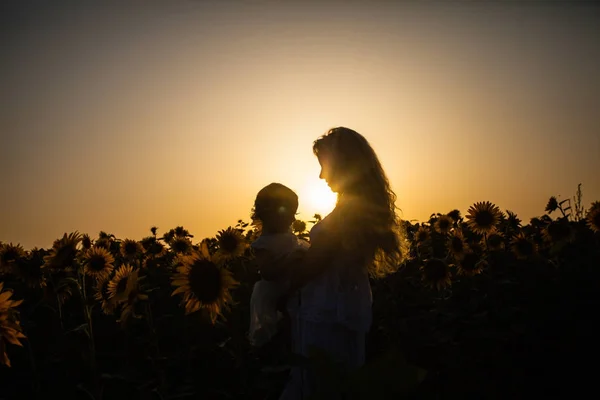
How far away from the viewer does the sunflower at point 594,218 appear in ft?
28.8

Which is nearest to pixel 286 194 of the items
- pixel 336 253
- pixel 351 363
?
pixel 336 253

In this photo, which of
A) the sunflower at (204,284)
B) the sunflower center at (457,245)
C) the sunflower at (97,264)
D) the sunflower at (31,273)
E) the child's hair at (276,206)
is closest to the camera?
the child's hair at (276,206)

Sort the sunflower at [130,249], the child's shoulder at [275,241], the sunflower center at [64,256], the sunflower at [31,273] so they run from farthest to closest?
1. the sunflower at [130,249]
2. the sunflower at [31,273]
3. the sunflower center at [64,256]
4. the child's shoulder at [275,241]

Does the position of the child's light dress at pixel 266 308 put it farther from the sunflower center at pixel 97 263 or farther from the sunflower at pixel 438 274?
the sunflower center at pixel 97 263

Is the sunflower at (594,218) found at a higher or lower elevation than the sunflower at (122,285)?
higher

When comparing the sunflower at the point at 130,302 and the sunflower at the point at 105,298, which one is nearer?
the sunflower at the point at 130,302

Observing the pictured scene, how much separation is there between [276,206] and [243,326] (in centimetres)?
232

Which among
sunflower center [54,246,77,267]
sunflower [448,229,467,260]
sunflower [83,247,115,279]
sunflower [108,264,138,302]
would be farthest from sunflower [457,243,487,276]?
sunflower center [54,246,77,267]

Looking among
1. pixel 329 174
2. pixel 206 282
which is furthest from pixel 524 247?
pixel 206 282

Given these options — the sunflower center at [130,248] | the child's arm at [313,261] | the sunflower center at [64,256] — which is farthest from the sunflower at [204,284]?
the sunflower center at [130,248]

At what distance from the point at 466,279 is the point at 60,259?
5.69 meters

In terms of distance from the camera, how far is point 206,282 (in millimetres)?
4672

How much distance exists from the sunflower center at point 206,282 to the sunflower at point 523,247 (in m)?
5.75

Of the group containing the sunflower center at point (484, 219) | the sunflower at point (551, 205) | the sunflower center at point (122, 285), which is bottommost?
the sunflower center at point (122, 285)
